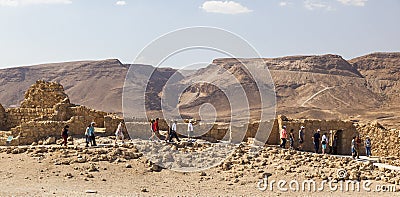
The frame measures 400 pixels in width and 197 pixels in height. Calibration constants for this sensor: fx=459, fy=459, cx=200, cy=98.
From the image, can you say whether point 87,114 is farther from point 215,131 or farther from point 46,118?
point 215,131

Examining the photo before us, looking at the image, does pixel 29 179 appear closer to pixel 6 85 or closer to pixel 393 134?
pixel 393 134

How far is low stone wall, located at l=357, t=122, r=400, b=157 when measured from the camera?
21.1 m

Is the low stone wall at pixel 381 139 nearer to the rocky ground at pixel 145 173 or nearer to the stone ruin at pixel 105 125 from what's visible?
the stone ruin at pixel 105 125

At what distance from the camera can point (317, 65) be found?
89.8 m

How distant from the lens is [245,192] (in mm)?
12719

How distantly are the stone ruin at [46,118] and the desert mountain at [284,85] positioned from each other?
40.2 meters

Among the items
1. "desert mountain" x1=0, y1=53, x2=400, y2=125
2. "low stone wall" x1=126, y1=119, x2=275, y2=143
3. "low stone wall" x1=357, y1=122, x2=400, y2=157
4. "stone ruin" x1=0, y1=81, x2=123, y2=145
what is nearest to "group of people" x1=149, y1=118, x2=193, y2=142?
"low stone wall" x1=126, y1=119, x2=275, y2=143

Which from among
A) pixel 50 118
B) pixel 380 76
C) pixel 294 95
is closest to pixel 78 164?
pixel 50 118

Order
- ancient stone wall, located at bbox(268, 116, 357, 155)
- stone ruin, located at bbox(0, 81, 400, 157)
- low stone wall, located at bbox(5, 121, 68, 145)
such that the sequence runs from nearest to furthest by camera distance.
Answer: low stone wall, located at bbox(5, 121, 68, 145) → stone ruin, located at bbox(0, 81, 400, 157) → ancient stone wall, located at bbox(268, 116, 357, 155)

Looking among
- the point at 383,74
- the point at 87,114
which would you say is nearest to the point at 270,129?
the point at 87,114

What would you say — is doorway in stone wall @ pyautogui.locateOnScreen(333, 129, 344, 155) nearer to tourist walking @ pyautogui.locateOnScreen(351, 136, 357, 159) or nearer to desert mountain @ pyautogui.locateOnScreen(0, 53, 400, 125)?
tourist walking @ pyautogui.locateOnScreen(351, 136, 357, 159)

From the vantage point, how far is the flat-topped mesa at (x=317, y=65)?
88000 millimetres

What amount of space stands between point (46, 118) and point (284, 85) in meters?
65.3

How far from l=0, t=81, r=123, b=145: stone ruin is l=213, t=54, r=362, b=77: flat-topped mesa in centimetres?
6555
